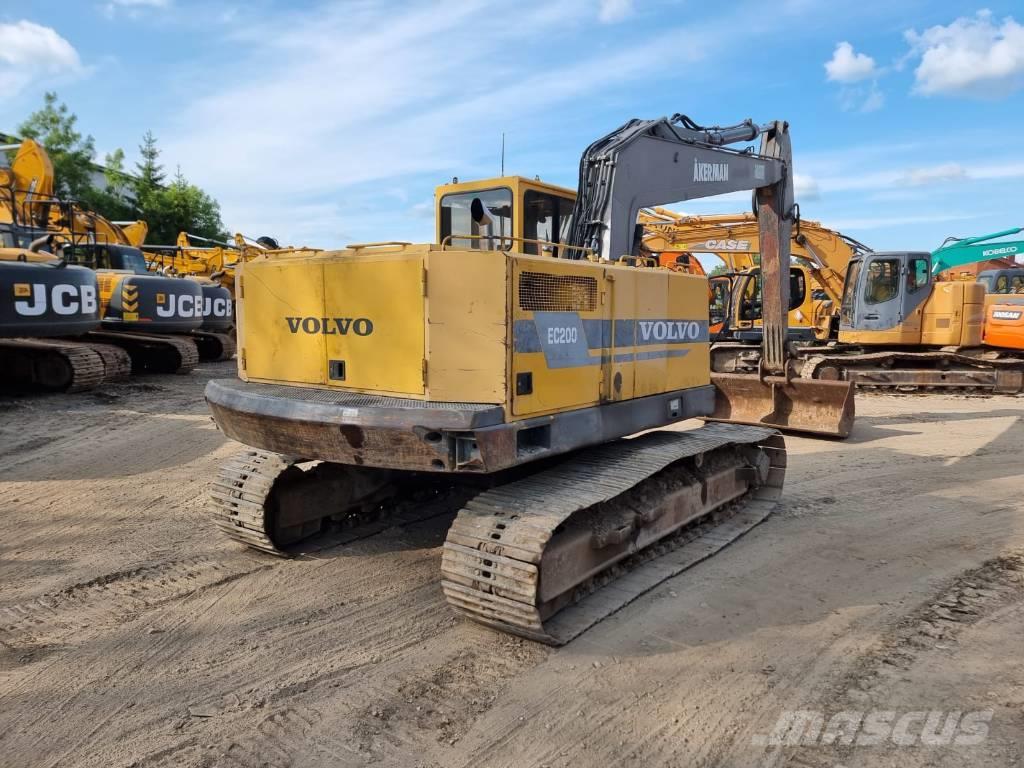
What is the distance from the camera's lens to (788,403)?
946cm

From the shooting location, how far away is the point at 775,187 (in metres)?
8.25

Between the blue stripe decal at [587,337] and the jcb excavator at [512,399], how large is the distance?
1 cm

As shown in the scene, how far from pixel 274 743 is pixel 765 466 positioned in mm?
4460

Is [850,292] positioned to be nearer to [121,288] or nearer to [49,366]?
[121,288]

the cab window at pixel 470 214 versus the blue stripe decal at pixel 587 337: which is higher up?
the cab window at pixel 470 214

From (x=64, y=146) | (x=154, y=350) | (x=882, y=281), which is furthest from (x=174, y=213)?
(x=882, y=281)

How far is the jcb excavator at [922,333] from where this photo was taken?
1252cm

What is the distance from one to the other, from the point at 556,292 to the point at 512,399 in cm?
66

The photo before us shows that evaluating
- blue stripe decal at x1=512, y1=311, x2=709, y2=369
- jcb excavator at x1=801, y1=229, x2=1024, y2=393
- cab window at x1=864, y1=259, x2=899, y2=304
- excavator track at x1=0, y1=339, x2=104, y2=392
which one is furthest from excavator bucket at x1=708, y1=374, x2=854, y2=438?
excavator track at x1=0, y1=339, x2=104, y2=392

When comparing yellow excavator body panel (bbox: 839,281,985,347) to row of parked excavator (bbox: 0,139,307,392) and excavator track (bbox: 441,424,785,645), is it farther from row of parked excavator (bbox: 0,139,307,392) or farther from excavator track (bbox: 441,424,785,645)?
row of parked excavator (bbox: 0,139,307,392)

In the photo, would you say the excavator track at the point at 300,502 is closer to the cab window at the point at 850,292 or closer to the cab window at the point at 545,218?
the cab window at the point at 545,218

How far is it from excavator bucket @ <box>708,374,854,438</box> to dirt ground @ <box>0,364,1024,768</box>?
292 centimetres

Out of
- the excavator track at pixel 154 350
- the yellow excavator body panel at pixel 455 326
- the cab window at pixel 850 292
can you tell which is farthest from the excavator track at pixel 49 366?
the cab window at pixel 850 292

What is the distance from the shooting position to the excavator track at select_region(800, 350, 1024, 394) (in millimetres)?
12508
